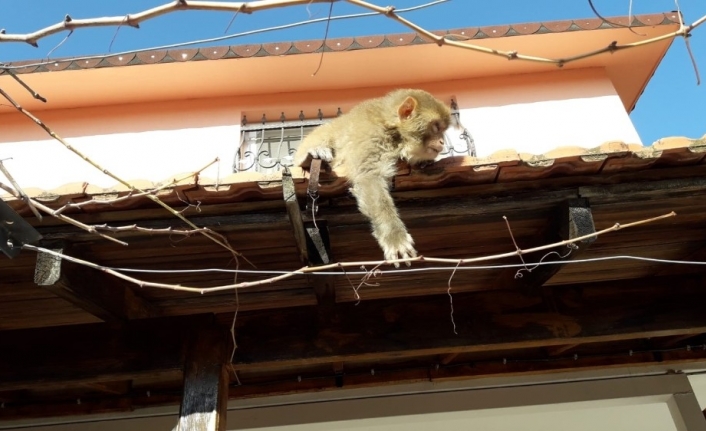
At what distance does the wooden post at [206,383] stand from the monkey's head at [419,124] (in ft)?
6.11

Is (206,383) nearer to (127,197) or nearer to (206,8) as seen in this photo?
(127,197)

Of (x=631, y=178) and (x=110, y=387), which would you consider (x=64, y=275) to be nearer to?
(x=110, y=387)

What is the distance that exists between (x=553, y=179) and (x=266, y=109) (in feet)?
17.0

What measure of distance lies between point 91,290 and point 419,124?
7.59 feet

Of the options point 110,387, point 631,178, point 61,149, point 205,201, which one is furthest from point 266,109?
point 631,178

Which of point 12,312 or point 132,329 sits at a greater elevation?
point 12,312

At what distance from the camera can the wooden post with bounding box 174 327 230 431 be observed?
338 centimetres

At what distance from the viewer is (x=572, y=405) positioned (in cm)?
540

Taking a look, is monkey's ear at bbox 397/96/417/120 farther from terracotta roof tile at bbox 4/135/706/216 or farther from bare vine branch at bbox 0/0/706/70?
bare vine branch at bbox 0/0/706/70

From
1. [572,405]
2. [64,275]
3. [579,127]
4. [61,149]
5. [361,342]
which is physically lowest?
[572,405]

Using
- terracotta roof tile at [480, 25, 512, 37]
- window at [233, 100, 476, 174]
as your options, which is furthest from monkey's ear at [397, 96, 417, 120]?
terracotta roof tile at [480, 25, 512, 37]

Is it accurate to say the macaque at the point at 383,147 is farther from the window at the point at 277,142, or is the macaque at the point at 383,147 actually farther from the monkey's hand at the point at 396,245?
the window at the point at 277,142

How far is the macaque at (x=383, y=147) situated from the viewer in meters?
2.88

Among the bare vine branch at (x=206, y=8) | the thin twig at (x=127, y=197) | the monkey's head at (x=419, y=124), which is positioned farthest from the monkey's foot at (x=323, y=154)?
the bare vine branch at (x=206, y=8)
